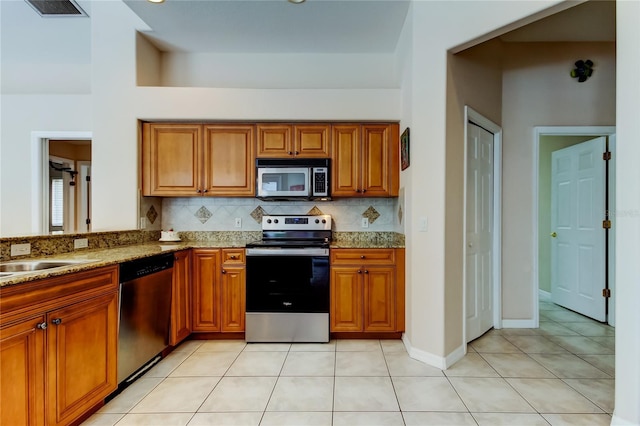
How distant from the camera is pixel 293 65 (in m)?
3.49

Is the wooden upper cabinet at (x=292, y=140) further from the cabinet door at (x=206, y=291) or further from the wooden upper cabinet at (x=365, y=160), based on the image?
the cabinet door at (x=206, y=291)

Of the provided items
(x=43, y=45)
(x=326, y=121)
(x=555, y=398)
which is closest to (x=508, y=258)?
(x=555, y=398)

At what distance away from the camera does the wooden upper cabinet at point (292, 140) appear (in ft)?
10.5

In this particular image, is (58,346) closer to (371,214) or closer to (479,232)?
(371,214)

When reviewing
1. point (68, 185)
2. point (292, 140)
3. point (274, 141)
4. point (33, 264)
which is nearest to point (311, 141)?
point (292, 140)

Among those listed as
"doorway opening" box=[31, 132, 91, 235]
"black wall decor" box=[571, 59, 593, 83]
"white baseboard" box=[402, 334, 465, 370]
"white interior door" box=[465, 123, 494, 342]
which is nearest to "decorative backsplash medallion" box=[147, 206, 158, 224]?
"doorway opening" box=[31, 132, 91, 235]

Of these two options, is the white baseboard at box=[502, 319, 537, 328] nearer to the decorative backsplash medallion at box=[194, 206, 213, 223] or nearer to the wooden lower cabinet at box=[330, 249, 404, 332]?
the wooden lower cabinet at box=[330, 249, 404, 332]

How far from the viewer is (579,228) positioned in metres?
3.69

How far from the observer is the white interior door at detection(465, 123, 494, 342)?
111 inches

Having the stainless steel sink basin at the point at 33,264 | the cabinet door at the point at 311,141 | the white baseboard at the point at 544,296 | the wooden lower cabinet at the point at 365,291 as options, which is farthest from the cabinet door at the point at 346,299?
the white baseboard at the point at 544,296

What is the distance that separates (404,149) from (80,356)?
2.69 meters

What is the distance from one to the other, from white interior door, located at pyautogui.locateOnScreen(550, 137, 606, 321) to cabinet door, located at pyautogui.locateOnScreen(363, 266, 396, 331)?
241 cm
